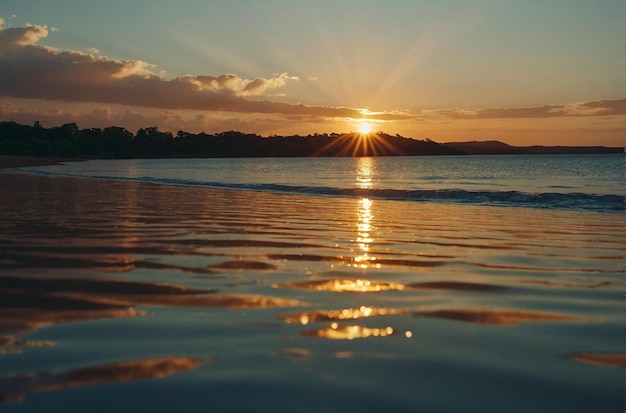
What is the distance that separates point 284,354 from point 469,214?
39.3 feet

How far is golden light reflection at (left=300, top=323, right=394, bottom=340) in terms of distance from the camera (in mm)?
3945

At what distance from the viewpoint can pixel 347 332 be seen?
4.04 meters

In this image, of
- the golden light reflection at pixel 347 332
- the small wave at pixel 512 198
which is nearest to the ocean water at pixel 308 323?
the golden light reflection at pixel 347 332

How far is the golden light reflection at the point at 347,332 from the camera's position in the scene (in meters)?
3.95

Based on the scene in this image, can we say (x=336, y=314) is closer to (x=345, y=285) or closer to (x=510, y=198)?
(x=345, y=285)

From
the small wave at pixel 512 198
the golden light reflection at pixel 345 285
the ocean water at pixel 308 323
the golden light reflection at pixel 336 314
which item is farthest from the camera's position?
the small wave at pixel 512 198

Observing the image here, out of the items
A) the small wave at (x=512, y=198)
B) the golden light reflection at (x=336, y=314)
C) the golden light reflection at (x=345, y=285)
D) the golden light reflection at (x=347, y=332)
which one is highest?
the golden light reflection at (x=347, y=332)

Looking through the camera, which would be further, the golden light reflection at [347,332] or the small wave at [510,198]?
the small wave at [510,198]

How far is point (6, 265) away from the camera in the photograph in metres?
6.48

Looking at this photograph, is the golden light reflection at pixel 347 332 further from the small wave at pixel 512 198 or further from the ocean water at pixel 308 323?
the small wave at pixel 512 198

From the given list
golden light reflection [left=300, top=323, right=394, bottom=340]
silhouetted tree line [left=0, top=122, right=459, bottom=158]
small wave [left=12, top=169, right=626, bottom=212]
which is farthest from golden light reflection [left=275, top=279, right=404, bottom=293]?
silhouetted tree line [left=0, top=122, right=459, bottom=158]

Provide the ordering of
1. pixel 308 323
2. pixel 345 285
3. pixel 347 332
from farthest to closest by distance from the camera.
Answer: pixel 345 285
pixel 308 323
pixel 347 332

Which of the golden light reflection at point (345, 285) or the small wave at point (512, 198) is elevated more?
the golden light reflection at point (345, 285)

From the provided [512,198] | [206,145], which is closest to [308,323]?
[512,198]
